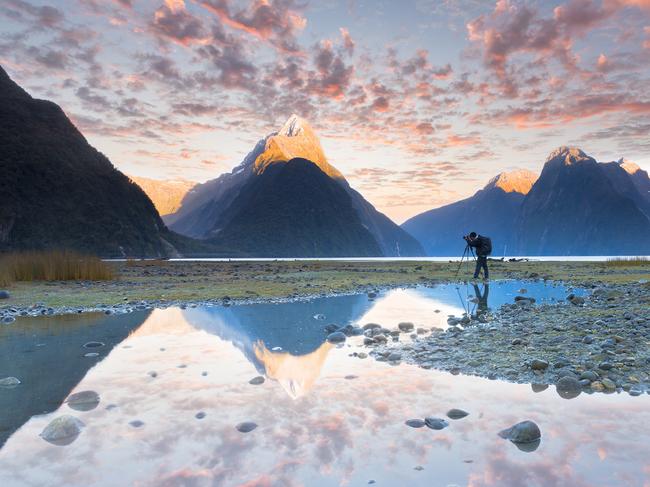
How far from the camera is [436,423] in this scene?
5957 mm

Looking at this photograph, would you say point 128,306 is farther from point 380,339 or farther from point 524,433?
point 524,433

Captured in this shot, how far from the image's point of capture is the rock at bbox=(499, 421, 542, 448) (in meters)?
5.39

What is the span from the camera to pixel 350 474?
4684mm

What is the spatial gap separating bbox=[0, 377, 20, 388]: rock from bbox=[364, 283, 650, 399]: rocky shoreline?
6910 mm

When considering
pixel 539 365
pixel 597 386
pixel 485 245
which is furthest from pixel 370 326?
pixel 485 245

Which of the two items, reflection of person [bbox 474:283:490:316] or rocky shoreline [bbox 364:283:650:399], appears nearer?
rocky shoreline [bbox 364:283:650:399]

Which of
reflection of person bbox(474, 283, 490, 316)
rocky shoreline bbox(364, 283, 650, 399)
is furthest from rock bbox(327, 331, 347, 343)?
reflection of person bbox(474, 283, 490, 316)

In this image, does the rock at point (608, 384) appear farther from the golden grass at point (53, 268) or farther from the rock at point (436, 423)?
the golden grass at point (53, 268)

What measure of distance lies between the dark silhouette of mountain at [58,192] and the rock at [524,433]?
114 m

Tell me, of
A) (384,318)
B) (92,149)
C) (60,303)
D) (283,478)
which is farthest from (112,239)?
(283,478)

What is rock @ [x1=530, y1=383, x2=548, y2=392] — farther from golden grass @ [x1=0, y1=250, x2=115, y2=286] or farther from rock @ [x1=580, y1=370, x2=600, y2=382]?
golden grass @ [x1=0, y1=250, x2=115, y2=286]

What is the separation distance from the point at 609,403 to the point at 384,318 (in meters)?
10.2

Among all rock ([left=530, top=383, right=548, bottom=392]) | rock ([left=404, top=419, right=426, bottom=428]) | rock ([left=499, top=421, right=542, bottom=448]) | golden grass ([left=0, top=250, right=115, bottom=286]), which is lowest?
golden grass ([left=0, top=250, right=115, bottom=286])

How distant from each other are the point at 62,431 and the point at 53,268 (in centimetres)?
3224
